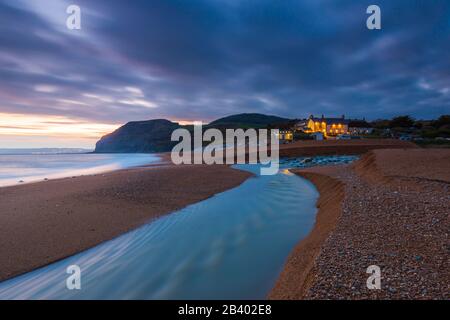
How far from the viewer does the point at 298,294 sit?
13.4 feet

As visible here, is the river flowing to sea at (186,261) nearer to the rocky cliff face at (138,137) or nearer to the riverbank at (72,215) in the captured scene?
the riverbank at (72,215)

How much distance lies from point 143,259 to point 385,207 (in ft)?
22.7

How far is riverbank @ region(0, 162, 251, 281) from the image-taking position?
643cm

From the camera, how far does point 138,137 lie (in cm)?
14600

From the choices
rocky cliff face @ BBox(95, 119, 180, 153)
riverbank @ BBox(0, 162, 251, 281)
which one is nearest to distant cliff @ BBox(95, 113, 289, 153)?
rocky cliff face @ BBox(95, 119, 180, 153)

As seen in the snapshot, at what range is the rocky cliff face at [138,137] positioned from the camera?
5100 inches

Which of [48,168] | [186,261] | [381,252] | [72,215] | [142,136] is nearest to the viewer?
[381,252]

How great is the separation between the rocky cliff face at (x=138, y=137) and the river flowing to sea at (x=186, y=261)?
114129 mm

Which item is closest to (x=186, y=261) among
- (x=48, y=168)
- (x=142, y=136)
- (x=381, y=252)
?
(x=381, y=252)

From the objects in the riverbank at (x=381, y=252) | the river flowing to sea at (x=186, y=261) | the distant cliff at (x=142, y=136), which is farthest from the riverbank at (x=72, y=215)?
the distant cliff at (x=142, y=136)

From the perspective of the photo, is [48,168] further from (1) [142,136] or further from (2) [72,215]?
(1) [142,136]

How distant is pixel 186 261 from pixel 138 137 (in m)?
149

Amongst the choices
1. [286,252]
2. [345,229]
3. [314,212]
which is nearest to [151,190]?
[314,212]
